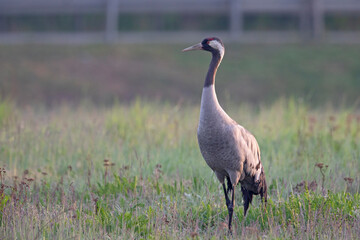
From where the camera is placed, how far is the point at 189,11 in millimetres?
19125

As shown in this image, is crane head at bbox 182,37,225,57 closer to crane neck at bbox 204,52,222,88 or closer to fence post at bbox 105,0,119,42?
crane neck at bbox 204,52,222,88

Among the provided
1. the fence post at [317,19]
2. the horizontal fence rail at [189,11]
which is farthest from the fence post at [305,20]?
the fence post at [317,19]

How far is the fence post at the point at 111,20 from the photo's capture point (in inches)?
723

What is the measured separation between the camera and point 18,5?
1897cm

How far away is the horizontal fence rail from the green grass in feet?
32.3

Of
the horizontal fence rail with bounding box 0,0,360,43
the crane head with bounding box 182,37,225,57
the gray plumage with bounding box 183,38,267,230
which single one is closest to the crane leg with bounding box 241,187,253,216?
the gray plumage with bounding box 183,38,267,230

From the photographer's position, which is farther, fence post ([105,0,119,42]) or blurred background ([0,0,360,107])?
fence post ([105,0,119,42])

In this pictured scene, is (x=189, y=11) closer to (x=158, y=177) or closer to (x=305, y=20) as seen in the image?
(x=305, y=20)

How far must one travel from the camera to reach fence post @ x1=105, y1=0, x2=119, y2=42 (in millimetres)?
18359

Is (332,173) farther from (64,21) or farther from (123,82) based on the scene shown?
(64,21)

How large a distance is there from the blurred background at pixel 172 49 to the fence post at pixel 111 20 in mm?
35

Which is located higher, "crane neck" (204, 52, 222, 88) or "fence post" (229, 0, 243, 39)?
"fence post" (229, 0, 243, 39)

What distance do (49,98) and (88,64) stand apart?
8.28 feet

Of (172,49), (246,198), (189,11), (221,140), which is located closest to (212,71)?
(221,140)
